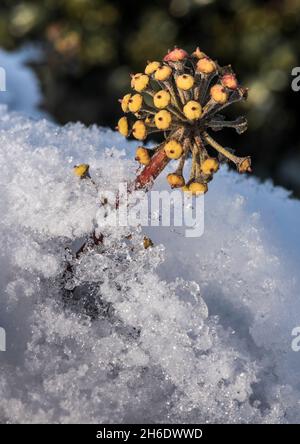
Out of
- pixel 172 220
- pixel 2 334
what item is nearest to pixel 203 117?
pixel 172 220

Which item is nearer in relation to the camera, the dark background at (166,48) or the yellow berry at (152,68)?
the yellow berry at (152,68)

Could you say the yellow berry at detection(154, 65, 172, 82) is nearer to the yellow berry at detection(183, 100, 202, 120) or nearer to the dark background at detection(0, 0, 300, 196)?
the yellow berry at detection(183, 100, 202, 120)

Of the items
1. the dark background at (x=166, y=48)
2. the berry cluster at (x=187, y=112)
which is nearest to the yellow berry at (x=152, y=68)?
the berry cluster at (x=187, y=112)

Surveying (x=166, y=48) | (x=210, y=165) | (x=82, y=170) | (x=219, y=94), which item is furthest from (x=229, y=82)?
(x=166, y=48)

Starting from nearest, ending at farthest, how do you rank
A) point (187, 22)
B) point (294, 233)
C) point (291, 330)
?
point (291, 330) → point (294, 233) → point (187, 22)

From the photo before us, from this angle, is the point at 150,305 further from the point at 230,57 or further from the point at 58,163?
the point at 230,57

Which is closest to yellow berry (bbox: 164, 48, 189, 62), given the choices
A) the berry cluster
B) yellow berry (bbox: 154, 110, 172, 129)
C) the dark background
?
the berry cluster

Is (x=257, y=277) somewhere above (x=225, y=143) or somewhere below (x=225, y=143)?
A: below

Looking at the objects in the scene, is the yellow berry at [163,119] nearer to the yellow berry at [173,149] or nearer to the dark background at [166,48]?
the yellow berry at [173,149]

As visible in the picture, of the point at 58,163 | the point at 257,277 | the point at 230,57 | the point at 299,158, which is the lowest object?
the point at 257,277
